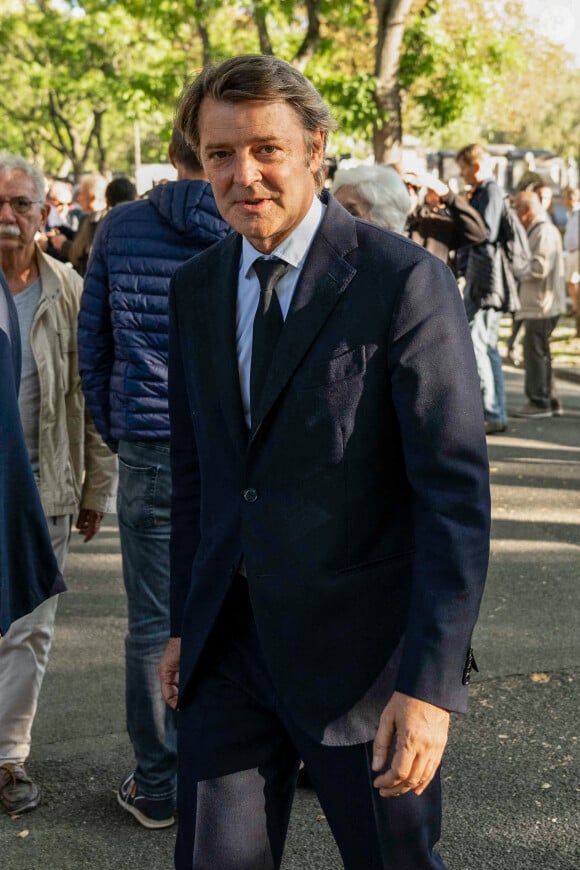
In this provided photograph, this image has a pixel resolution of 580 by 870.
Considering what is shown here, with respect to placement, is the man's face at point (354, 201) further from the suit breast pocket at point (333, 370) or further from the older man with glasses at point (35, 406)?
the suit breast pocket at point (333, 370)

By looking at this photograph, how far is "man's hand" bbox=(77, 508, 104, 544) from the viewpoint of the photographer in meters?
4.46

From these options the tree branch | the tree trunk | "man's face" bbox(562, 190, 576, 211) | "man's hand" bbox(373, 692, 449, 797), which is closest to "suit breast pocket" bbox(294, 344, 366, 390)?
"man's hand" bbox(373, 692, 449, 797)

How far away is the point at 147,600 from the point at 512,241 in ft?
23.8

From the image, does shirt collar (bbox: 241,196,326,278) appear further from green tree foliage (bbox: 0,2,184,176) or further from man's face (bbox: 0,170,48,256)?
green tree foliage (bbox: 0,2,184,176)

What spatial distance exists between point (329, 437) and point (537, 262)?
10.4m

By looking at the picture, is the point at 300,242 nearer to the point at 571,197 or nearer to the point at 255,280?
the point at 255,280

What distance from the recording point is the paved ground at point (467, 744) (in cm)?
374

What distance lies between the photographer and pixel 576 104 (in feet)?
233

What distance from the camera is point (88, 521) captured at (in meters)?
4.49

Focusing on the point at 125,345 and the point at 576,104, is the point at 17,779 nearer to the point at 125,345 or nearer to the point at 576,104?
the point at 125,345

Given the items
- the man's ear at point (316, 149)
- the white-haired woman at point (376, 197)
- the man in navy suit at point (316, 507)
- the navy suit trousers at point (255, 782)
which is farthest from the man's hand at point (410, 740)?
the white-haired woman at point (376, 197)

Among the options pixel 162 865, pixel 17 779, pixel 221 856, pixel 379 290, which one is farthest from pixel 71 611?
pixel 379 290

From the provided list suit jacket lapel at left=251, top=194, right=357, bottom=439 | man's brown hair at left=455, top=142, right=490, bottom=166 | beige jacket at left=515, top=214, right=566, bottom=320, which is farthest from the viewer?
beige jacket at left=515, top=214, right=566, bottom=320

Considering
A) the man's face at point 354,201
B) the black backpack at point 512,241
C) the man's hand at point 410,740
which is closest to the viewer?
the man's hand at point 410,740
